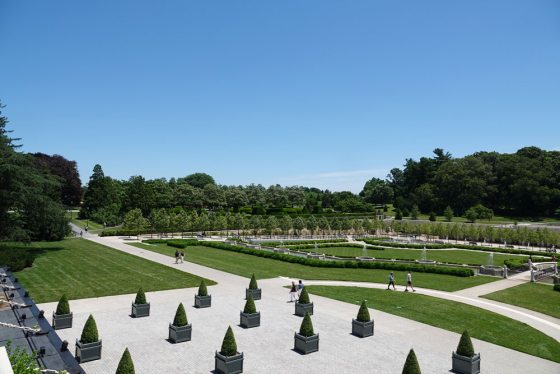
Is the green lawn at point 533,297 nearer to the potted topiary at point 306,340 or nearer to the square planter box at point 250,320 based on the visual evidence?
the potted topiary at point 306,340

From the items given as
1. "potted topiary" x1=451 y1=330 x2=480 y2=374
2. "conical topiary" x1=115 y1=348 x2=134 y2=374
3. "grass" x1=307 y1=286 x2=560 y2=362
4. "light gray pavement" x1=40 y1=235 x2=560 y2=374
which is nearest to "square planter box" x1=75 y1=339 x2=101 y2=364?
"light gray pavement" x1=40 y1=235 x2=560 y2=374

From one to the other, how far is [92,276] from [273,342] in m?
19.9

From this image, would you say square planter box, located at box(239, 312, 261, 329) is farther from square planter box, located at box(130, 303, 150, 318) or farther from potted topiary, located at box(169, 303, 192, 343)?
square planter box, located at box(130, 303, 150, 318)

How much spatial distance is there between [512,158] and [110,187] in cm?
10738

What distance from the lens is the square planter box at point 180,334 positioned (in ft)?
56.6

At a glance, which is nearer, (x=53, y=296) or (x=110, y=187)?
(x=53, y=296)

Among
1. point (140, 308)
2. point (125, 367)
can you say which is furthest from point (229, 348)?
point (140, 308)

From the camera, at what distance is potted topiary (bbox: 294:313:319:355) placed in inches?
640

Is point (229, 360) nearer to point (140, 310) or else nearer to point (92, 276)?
point (140, 310)

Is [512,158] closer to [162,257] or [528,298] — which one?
[528,298]

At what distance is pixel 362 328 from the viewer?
18297mm

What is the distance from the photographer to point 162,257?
4262 centimetres

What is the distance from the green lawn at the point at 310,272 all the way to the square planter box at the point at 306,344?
16.3 meters

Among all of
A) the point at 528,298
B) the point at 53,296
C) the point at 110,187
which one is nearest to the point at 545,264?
the point at 528,298
